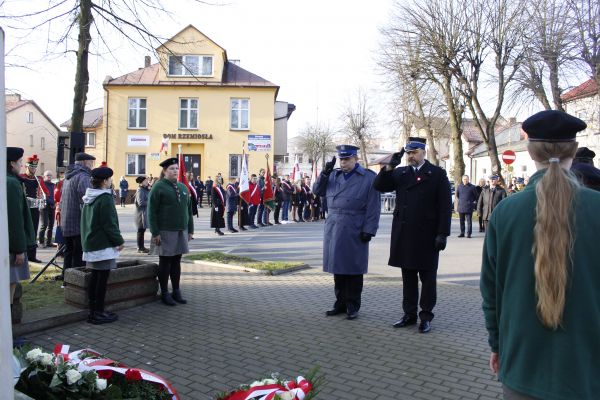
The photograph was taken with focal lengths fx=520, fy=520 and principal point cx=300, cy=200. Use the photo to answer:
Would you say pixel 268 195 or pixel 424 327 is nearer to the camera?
pixel 424 327

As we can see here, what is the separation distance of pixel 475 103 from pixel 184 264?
21.0 metres

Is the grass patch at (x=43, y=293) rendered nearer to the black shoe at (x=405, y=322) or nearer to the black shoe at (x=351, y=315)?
the black shoe at (x=351, y=315)

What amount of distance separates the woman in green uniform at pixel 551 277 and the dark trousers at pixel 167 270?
5623 millimetres

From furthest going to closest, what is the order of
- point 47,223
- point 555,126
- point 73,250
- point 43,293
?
point 47,223
point 73,250
point 43,293
point 555,126

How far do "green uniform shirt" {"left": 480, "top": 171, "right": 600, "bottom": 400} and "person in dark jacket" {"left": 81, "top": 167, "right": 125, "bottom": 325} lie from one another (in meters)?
4.99

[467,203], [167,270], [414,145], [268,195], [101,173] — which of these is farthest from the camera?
Answer: [268,195]

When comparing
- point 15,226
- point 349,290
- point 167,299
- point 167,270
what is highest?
point 15,226

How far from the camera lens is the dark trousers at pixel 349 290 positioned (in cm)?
678

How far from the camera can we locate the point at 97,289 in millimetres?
6359

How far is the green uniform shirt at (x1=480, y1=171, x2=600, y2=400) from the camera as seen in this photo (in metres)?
2.15

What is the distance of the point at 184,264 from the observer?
10859 mm

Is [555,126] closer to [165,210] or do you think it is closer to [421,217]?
[421,217]

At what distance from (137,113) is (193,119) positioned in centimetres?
399

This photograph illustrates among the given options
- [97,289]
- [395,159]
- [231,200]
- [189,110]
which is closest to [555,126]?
[395,159]
